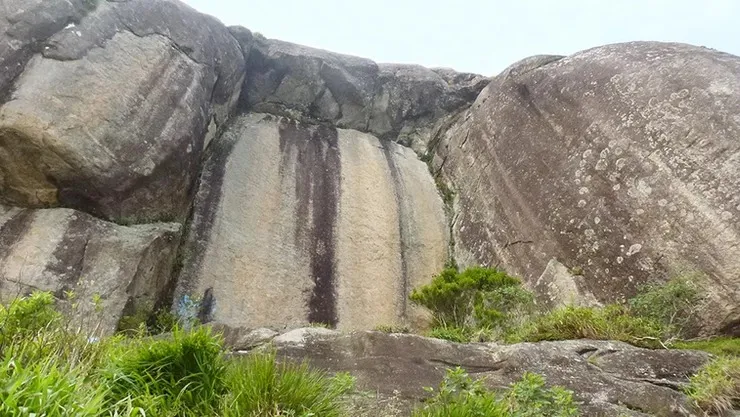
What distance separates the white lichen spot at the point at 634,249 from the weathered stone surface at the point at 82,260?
7.70 meters

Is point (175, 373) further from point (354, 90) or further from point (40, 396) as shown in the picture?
point (354, 90)

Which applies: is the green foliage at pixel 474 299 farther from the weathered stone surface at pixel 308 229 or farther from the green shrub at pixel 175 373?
the green shrub at pixel 175 373

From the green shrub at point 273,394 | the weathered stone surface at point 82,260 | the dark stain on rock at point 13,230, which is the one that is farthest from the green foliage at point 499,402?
the dark stain on rock at point 13,230

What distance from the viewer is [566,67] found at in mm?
13102

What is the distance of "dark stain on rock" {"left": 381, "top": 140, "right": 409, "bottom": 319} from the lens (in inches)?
494

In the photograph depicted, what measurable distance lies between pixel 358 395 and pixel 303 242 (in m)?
7.62

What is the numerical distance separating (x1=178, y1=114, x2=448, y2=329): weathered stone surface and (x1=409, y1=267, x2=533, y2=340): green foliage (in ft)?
6.12

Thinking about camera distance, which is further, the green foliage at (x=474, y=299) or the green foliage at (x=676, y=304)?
the green foliage at (x=474, y=299)

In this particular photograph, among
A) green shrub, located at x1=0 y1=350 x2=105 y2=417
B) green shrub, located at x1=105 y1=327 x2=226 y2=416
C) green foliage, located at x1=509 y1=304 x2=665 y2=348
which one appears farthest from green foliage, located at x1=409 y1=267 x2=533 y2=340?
green shrub, located at x1=0 y1=350 x2=105 y2=417

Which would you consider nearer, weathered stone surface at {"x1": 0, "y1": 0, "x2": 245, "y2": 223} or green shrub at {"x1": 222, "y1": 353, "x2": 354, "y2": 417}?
green shrub at {"x1": 222, "y1": 353, "x2": 354, "y2": 417}

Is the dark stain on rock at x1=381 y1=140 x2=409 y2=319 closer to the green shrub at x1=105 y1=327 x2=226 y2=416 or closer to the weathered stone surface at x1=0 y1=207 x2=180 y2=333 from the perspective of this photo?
the weathered stone surface at x1=0 y1=207 x2=180 y2=333

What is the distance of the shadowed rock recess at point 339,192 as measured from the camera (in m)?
8.76

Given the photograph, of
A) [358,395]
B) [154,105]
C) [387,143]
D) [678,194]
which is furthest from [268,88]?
[358,395]

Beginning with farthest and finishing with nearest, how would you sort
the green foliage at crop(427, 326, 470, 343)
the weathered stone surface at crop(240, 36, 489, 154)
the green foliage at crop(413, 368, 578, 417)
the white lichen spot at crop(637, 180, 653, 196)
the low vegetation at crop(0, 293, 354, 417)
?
the weathered stone surface at crop(240, 36, 489, 154) → the white lichen spot at crop(637, 180, 653, 196) → the green foliage at crop(427, 326, 470, 343) → the low vegetation at crop(0, 293, 354, 417) → the green foliage at crop(413, 368, 578, 417)
